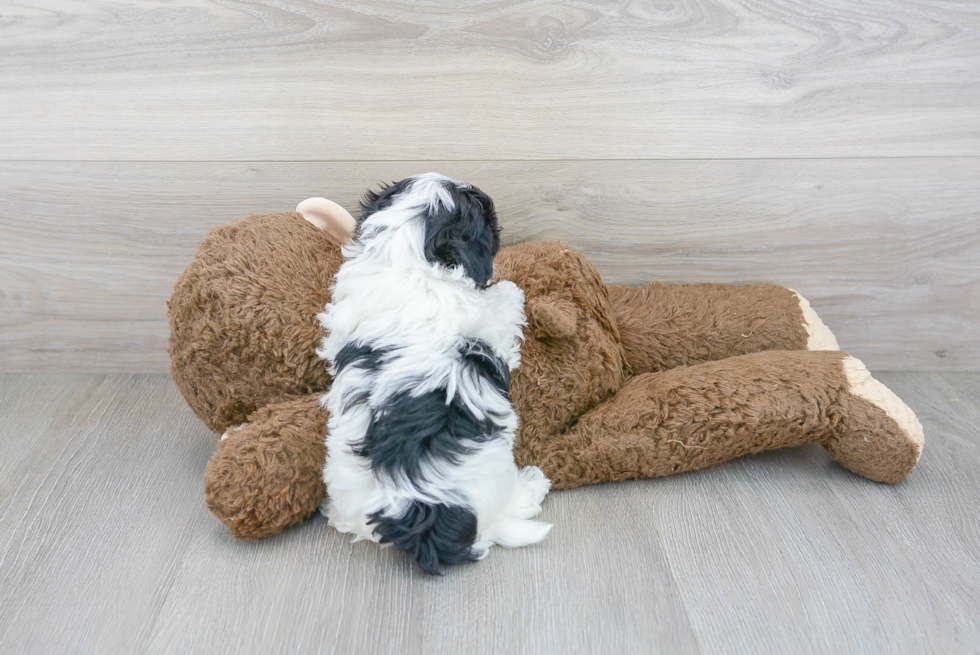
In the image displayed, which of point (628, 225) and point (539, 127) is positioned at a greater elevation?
point (539, 127)

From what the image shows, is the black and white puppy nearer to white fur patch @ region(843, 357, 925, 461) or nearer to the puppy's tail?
the puppy's tail

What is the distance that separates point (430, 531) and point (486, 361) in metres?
0.19

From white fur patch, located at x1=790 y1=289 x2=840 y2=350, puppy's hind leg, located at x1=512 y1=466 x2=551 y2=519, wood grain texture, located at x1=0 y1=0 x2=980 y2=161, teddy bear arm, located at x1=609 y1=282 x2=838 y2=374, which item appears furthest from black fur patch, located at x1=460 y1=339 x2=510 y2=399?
white fur patch, located at x1=790 y1=289 x2=840 y2=350

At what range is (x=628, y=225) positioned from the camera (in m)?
1.07

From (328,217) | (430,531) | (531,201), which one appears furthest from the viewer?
(531,201)

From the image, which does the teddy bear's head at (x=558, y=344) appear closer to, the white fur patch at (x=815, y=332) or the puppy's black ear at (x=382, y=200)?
the puppy's black ear at (x=382, y=200)

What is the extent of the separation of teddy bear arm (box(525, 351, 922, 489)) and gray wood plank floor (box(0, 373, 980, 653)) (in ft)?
0.12

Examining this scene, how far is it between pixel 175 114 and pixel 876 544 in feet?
3.56

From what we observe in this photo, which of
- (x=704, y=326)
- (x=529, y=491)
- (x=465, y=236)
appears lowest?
(x=529, y=491)

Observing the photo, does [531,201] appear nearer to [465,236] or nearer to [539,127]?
[539,127]

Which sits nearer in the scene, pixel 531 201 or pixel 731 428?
pixel 731 428

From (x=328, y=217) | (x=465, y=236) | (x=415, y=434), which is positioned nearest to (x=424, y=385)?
(x=415, y=434)

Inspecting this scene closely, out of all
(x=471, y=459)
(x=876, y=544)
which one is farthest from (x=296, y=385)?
(x=876, y=544)

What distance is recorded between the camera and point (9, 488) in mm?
892
